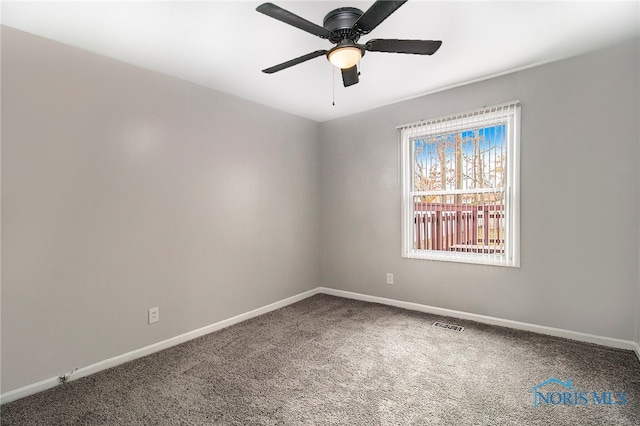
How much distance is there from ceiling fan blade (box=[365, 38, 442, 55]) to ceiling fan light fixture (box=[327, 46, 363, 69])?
76 mm

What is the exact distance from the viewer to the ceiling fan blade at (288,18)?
1492mm

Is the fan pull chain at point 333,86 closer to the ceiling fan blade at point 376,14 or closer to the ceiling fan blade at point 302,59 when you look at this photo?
the ceiling fan blade at point 302,59

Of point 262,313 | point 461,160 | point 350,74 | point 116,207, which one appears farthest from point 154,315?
point 461,160

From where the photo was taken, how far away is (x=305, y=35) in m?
2.29

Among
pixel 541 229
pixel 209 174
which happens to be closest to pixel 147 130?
pixel 209 174

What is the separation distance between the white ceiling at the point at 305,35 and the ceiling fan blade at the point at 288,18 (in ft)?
0.96

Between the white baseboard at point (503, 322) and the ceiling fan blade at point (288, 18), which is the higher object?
the ceiling fan blade at point (288, 18)

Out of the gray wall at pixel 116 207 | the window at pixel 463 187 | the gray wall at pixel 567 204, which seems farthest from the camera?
the window at pixel 463 187

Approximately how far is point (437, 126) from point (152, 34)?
2745 millimetres

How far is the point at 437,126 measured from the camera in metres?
3.46

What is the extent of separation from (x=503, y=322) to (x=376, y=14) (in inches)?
115

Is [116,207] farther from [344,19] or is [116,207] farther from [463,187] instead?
[463,187]

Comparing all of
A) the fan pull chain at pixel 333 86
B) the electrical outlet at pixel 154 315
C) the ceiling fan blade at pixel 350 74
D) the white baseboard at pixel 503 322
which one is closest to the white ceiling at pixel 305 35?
the fan pull chain at pixel 333 86

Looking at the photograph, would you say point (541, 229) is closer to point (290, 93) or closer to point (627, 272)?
point (627, 272)
